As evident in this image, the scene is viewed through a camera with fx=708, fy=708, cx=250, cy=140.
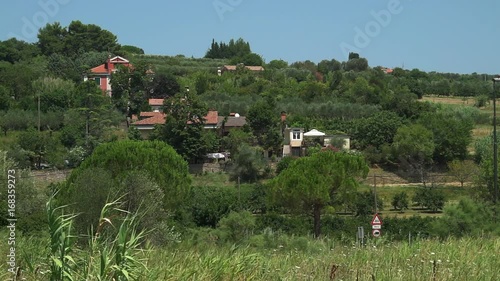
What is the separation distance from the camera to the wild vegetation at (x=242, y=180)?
589 cm

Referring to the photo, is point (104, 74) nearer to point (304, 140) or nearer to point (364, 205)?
point (304, 140)

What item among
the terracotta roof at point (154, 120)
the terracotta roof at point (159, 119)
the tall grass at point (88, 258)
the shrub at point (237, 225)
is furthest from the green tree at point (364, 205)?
the tall grass at point (88, 258)

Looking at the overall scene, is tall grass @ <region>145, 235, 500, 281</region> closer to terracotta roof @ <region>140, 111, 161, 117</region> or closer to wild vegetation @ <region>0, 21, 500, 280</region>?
wild vegetation @ <region>0, 21, 500, 280</region>

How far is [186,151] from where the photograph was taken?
38.7 meters

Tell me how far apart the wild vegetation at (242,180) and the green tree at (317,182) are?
0.20 feet

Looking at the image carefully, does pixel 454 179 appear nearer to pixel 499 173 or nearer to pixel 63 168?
pixel 499 173

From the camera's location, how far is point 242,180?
3700cm

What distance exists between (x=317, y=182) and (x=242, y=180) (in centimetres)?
1293

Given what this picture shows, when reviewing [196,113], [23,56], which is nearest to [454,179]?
[196,113]

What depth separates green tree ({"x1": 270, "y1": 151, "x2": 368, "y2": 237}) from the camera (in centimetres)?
2422

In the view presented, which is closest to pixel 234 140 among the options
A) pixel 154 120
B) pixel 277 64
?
pixel 154 120

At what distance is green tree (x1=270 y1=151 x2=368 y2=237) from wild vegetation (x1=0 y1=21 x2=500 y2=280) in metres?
0.06

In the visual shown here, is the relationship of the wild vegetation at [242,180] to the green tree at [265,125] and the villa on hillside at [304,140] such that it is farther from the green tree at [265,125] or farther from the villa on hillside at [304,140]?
the villa on hillside at [304,140]

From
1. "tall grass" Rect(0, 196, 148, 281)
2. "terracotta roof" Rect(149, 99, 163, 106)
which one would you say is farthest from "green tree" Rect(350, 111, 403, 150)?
"tall grass" Rect(0, 196, 148, 281)
